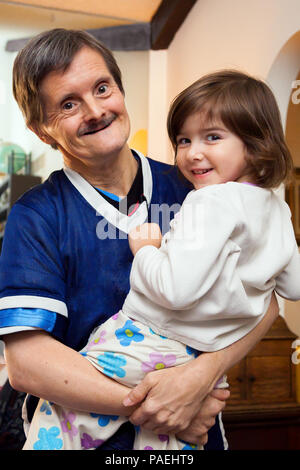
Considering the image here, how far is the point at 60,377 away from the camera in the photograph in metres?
1.16

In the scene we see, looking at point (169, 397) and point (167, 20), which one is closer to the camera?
point (169, 397)

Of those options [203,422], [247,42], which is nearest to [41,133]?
[203,422]

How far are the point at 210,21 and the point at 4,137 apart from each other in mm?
3640

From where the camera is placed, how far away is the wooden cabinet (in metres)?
2.91

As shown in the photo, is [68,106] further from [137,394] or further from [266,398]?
[266,398]

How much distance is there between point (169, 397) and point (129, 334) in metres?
0.16

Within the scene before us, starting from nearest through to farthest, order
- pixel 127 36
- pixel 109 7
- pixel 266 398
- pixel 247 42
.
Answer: pixel 266 398 < pixel 247 42 < pixel 109 7 < pixel 127 36

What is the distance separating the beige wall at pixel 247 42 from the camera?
295 cm

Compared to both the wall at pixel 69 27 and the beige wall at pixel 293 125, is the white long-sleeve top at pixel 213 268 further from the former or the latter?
the wall at pixel 69 27

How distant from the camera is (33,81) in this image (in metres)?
1.34

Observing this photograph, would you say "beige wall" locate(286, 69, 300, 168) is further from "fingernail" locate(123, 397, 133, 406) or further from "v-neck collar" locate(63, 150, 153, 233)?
"fingernail" locate(123, 397, 133, 406)

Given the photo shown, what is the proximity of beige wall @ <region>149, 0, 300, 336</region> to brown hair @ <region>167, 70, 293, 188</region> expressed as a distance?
1.33 meters

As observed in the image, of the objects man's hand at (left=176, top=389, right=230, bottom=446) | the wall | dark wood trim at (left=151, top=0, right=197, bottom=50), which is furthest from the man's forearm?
the wall
